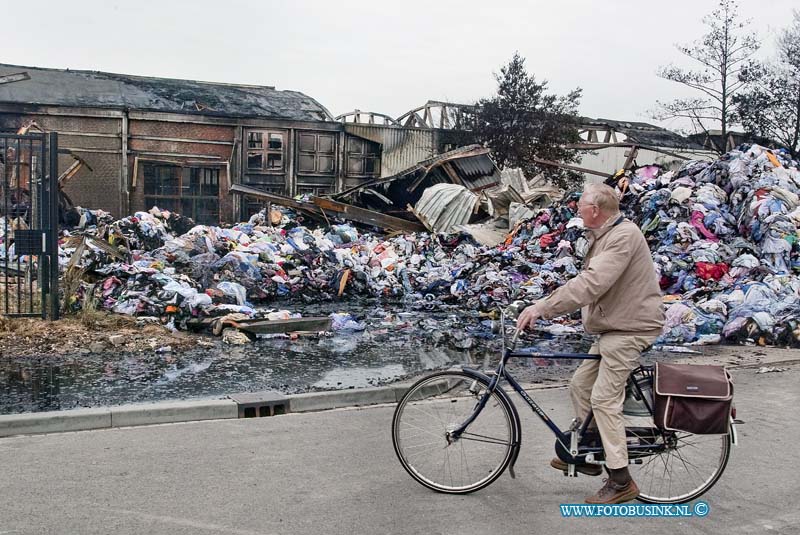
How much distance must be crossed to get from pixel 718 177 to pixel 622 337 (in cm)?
1282

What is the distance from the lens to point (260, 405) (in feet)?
21.6

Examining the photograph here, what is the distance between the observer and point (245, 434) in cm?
583

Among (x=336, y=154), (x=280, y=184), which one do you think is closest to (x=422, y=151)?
(x=336, y=154)

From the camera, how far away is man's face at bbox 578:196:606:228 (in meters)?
4.30

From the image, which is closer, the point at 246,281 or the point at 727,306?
the point at 727,306

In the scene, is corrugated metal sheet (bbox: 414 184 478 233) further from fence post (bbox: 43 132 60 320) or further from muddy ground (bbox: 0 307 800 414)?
fence post (bbox: 43 132 60 320)

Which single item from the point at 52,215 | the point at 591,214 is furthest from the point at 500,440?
the point at 52,215

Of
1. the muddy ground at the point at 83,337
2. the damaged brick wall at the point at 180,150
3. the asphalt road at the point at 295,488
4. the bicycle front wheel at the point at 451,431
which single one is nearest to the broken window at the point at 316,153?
the damaged brick wall at the point at 180,150

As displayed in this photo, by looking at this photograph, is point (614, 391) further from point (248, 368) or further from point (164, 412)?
point (248, 368)

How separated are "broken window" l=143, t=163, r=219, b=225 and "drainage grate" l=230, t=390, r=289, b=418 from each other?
74.1ft

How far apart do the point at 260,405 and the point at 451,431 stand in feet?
8.37

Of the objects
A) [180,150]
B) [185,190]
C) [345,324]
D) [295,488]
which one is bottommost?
[295,488]

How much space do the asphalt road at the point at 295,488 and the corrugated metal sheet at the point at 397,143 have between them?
25644 millimetres

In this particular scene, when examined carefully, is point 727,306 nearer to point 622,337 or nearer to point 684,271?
point 684,271
